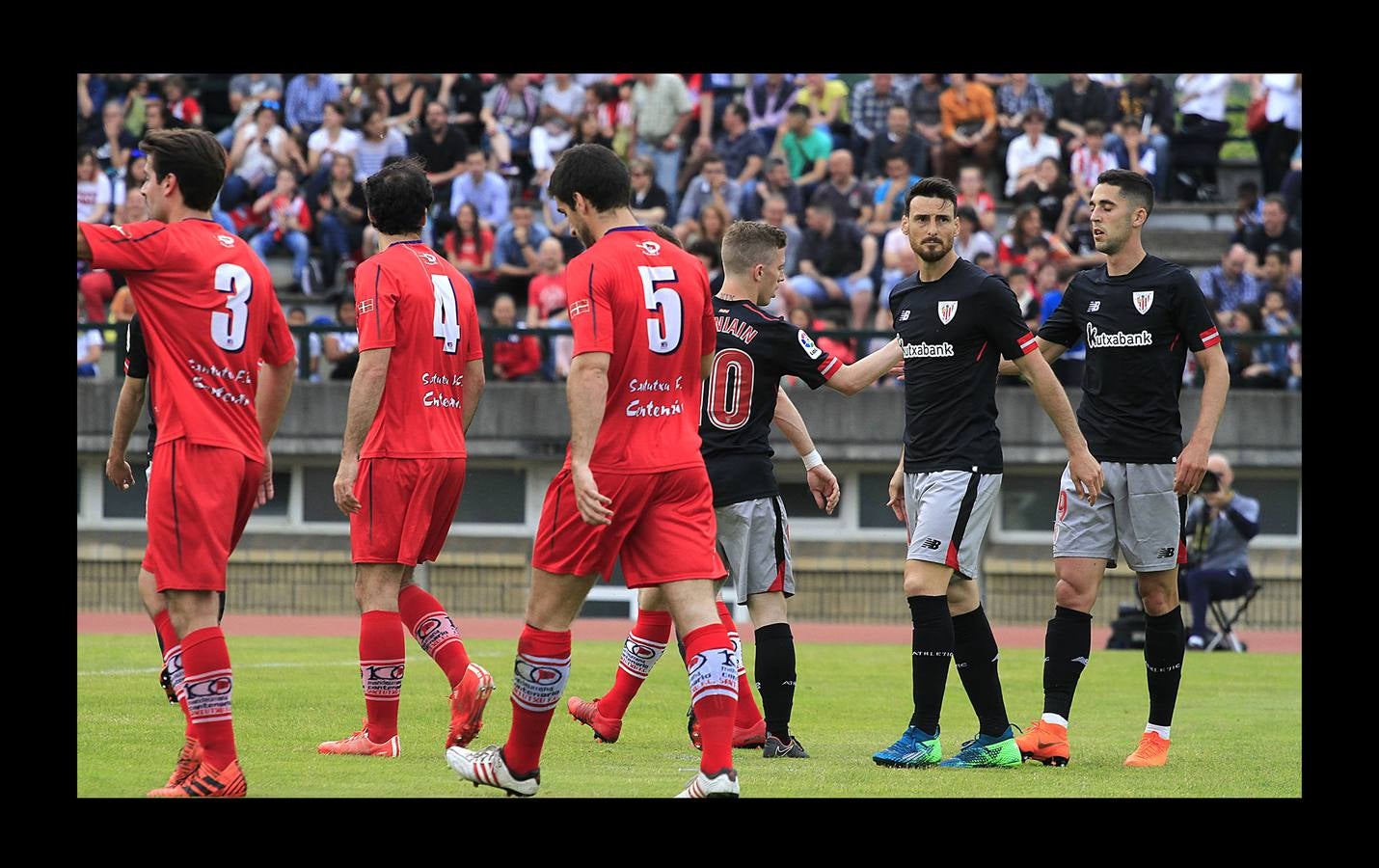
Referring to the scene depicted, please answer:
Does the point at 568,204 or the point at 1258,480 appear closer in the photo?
the point at 568,204

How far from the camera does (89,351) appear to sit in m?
22.6

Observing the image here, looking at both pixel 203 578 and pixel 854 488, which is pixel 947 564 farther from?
pixel 854 488

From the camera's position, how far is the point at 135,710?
390 inches

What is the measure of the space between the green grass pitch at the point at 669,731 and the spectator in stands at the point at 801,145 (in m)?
10.8

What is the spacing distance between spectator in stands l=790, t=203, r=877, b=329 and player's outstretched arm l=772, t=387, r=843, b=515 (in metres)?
13.6

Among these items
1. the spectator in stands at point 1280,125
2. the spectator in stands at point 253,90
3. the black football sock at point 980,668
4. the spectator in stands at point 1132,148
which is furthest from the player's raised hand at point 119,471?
the spectator in stands at point 1280,125

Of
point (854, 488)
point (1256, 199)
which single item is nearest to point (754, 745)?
point (854, 488)

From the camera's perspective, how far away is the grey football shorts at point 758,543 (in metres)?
9.03

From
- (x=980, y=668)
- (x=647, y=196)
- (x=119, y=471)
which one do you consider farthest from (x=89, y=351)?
(x=980, y=668)

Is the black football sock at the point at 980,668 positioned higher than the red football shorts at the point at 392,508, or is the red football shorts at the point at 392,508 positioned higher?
the red football shorts at the point at 392,508

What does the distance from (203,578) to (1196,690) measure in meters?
8.59

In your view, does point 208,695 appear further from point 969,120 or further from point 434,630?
point 969,120

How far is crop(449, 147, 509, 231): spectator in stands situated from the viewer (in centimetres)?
2464

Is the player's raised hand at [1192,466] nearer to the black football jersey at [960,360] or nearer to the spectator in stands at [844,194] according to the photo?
the black football jersey at [960,360]
